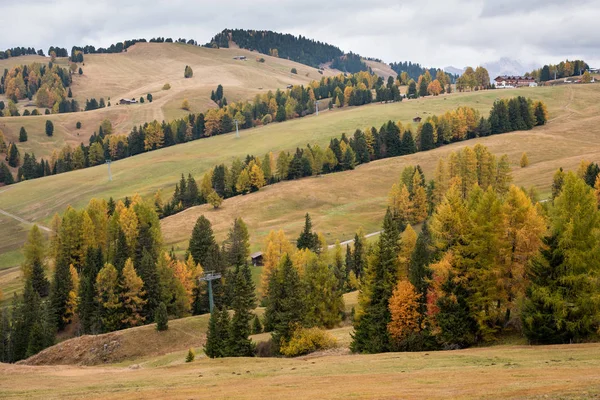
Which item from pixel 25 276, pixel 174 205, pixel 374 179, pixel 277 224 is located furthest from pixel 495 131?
pixel 25 276

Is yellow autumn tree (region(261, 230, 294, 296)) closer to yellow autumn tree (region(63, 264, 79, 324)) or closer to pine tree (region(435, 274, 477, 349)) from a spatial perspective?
yellow autumn tree (region(63, 264, 79, 324))

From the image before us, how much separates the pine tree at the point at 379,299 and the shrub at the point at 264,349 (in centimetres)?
1095

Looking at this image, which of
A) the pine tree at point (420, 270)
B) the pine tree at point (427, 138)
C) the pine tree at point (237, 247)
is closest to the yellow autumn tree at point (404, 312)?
the pine tree at point (420, 270)

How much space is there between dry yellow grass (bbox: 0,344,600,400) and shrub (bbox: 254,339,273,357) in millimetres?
10677

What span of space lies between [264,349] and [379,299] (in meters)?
15.7

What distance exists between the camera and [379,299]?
50.7 meters

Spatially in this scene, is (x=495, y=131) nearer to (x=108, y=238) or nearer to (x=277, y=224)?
(x=277, y=224)

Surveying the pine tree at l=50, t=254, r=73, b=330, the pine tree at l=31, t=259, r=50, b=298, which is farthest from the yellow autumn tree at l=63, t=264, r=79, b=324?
the pine tree at l=31, t=259, r=50, b=298

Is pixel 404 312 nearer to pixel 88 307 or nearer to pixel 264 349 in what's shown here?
pixel 264 349

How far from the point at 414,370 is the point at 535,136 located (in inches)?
6394

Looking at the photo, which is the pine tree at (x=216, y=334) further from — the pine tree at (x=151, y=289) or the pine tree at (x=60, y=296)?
the pine tree at (x=60, y=296)

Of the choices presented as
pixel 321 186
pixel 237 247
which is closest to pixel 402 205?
pixel 321 186

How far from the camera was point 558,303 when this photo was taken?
130 feet

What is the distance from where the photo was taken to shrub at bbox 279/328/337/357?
53656 mm
